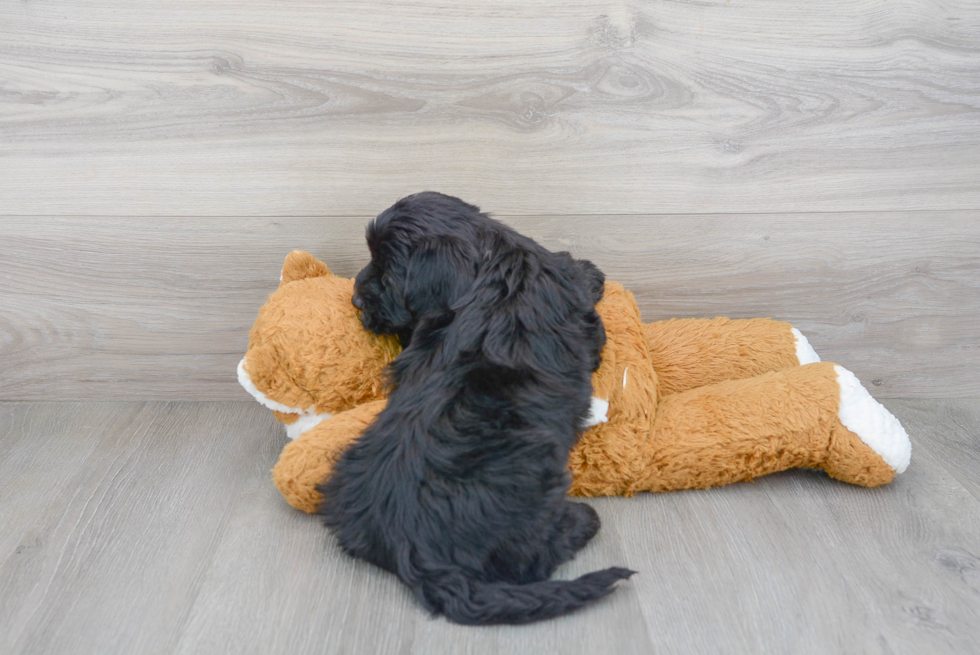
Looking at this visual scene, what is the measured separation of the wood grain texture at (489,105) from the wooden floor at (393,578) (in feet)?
1.85

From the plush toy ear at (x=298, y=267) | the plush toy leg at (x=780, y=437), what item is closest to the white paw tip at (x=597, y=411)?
the plush toy leg at (x=780, y=437)

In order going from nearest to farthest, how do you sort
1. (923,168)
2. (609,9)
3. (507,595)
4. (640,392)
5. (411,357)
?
(507,595) < (411,357) < (640,392) < (609,9) < (923,168)

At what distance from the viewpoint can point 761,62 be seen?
1.43m

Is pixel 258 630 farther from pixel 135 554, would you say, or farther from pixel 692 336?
pixel 692 336

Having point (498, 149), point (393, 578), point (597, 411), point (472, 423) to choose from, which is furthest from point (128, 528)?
point (498, 149)

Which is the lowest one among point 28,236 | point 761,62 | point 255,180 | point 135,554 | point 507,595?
point 135,554

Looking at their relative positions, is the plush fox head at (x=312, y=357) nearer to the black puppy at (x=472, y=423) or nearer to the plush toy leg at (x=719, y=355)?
the black puppy at (x=472, y=423)

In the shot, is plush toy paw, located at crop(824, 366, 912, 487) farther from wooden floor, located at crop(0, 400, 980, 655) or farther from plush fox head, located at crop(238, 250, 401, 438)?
plush fox head, located at crop(238, 250, 401, 438)

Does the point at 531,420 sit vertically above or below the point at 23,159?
below

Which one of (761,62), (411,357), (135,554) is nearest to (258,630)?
(135,554)

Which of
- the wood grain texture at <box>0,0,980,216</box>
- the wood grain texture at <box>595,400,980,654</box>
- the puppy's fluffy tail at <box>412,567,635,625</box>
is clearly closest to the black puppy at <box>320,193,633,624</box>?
the puppy's fluffy tail at <box>412,567,635,625</box>

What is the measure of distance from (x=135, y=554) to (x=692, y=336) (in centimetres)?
107

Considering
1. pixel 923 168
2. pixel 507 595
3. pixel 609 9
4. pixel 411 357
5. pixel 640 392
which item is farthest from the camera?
pixel 923 168

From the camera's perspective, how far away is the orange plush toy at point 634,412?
1213 mm
